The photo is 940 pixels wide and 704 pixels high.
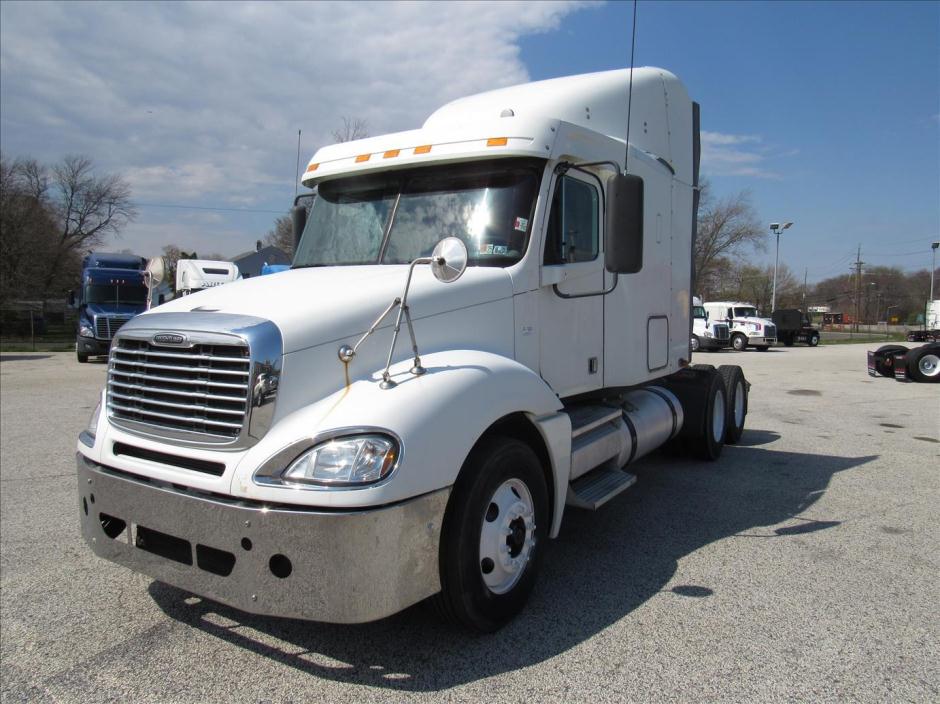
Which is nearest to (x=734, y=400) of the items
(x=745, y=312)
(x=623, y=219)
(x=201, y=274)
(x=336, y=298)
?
(x=623, y=219)

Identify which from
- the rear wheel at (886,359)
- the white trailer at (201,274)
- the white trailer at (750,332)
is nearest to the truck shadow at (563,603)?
the rear wheel at (886,359)

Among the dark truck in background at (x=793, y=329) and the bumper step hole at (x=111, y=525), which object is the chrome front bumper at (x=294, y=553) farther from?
the dark truck in background at (x=793, y=329)

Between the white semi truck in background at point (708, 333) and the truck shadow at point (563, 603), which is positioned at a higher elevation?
the white semi truck in background at point (708, 333)

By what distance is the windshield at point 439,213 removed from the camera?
4117 mm

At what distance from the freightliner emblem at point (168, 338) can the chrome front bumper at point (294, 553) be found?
693mm

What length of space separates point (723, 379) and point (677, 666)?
5.52 meters

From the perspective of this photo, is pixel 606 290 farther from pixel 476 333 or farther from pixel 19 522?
pixel 19 522

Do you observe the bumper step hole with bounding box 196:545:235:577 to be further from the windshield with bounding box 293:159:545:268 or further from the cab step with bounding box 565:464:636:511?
the cab step with bounding box 565:464:636:511

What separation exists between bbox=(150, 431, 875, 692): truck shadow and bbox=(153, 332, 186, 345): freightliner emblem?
1.57 meters

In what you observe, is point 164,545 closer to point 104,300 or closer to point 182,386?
point 182,386

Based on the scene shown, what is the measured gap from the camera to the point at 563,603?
12.7ft

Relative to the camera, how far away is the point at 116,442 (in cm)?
350

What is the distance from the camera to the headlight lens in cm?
280

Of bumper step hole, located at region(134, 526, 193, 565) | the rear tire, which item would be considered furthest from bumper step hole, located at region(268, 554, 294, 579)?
the rear tire
